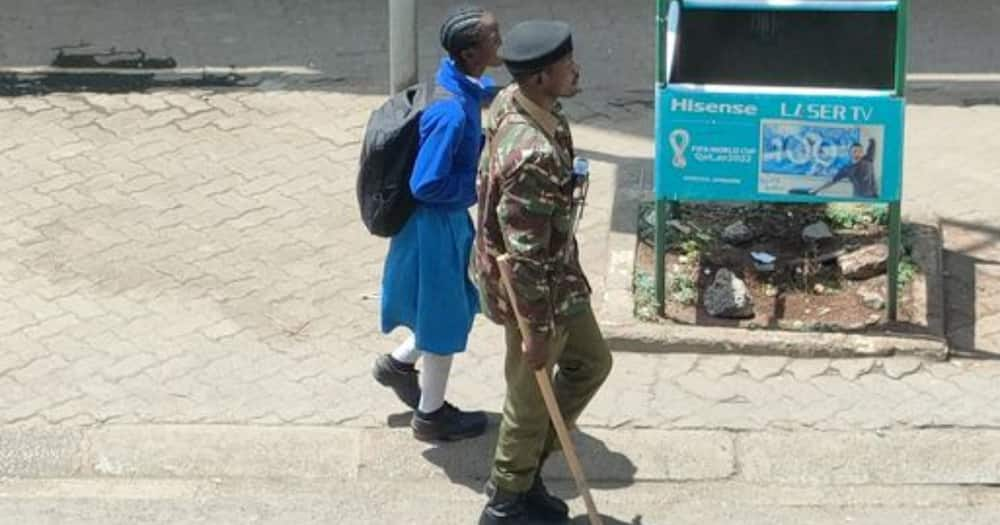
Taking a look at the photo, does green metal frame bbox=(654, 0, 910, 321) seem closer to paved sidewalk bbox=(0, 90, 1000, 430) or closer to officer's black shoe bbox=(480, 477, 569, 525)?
paved sidewalk bbox=(0, 90, 1000, 430)

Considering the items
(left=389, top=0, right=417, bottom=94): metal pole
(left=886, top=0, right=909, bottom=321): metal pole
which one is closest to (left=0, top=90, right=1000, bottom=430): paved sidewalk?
(left=886, top=0, right=909, bottom=321): metal pole

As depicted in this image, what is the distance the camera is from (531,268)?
531cm

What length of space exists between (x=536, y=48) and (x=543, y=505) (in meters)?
1.57

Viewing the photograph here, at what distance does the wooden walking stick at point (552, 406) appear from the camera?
5375mm

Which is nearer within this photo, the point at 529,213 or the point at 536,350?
the point at 529,213

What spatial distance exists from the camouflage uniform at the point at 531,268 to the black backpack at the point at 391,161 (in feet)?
1.32

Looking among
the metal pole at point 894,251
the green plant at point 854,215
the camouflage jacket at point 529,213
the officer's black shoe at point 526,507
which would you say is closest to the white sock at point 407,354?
the officer's black shoe at point 526,507

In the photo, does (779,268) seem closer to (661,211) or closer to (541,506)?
(661,211)

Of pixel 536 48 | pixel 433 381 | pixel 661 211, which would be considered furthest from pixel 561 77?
pixel 661 211

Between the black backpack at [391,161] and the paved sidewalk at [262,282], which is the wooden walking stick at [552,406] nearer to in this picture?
the black backpack at [391,161]

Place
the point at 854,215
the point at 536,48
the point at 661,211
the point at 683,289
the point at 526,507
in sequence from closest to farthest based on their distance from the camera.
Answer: the point at 536,48, the point at 526,507, the point at 661,211, the point at 683,289, the point at 854,215

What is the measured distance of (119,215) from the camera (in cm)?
810

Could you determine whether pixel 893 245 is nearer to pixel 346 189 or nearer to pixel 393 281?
pixel 393 281

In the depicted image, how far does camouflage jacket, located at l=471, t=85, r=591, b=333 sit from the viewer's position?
528 cm
